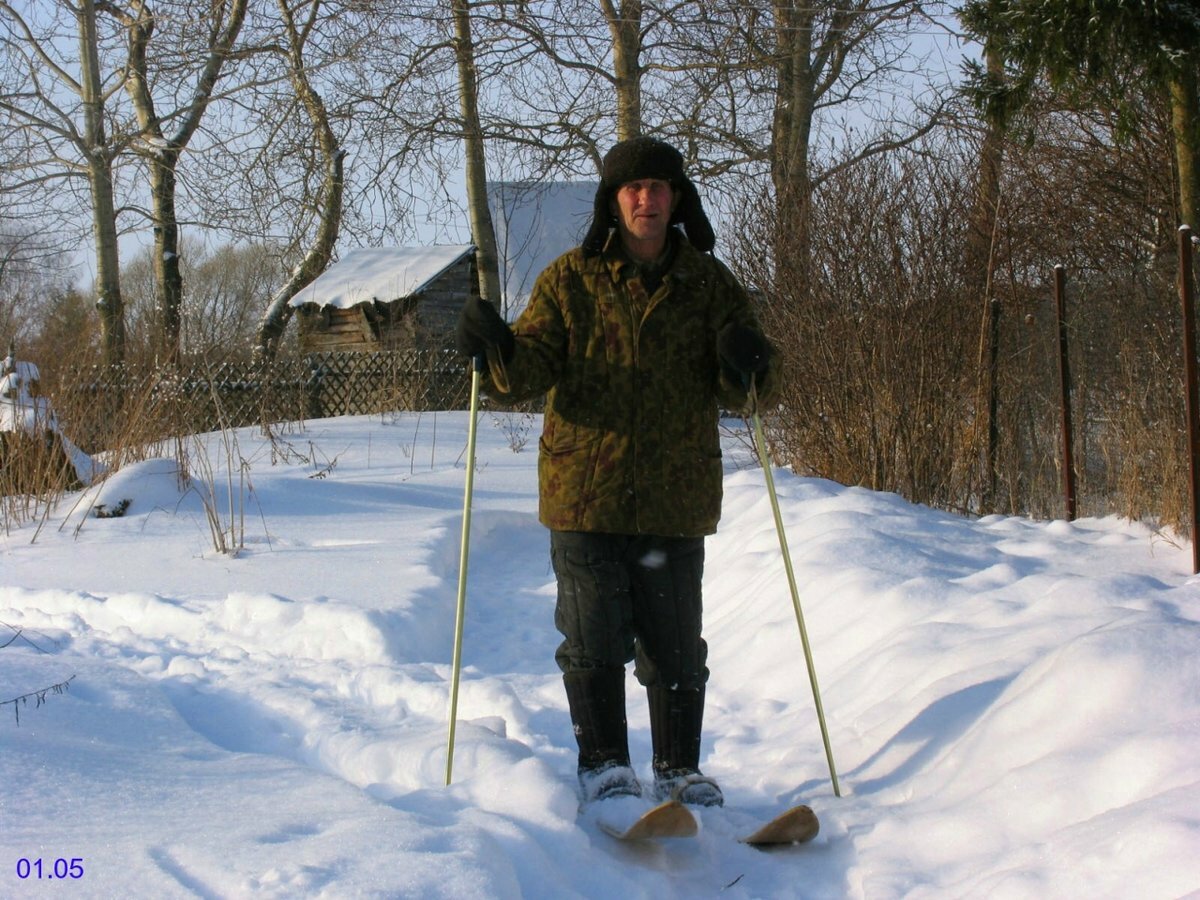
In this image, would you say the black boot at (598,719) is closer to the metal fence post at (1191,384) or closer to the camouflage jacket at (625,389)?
the camouflage jacket at (625,389)

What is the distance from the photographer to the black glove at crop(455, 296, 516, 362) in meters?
2.86

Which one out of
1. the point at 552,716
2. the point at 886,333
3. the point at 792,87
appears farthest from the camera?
the point at 792,87

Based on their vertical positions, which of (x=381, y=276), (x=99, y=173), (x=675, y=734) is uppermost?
(x=99, y=173)

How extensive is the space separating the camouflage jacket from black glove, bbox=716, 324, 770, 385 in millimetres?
81

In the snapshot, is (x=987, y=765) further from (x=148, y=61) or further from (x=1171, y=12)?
(x=148, y=61)

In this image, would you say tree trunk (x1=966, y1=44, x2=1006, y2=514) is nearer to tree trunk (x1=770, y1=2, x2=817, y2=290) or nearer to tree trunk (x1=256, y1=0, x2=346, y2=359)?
tree trunk (x1=770, y1=2, x2=817, y2=290)

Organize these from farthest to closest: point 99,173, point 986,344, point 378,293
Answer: point 378,293 < point 99,173 < point 986,344

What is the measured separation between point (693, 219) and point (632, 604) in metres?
1.04

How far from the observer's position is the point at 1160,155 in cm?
1184

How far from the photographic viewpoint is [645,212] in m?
2.98

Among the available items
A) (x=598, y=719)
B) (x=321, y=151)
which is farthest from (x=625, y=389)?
(x=321, y=151)

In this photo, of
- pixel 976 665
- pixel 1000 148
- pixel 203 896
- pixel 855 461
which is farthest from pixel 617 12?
pixel 203 896

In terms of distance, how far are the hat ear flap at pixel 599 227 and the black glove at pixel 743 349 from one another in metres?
0.40

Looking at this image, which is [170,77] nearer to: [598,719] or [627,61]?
[627,61]
